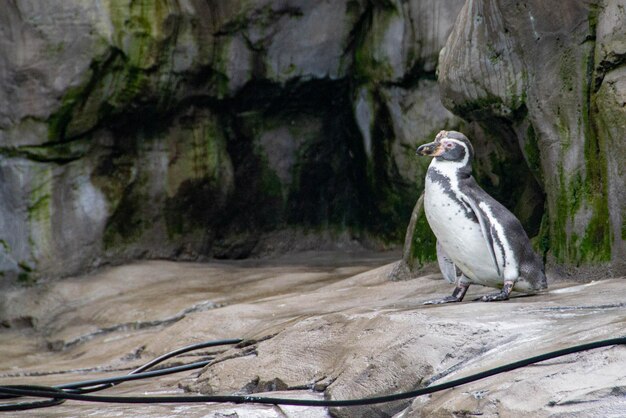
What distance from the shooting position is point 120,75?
883 centimetres

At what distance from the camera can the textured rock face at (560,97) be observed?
529 cm

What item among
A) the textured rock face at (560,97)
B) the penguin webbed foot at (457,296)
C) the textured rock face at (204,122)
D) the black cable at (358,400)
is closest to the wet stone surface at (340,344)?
the black cable at (358,400)

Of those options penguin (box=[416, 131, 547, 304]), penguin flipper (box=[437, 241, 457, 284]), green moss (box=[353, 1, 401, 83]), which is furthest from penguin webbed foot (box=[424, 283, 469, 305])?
green moss (box=[353, 1, 401, 83])

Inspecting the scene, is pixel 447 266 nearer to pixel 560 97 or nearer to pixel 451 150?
pixel 451 150

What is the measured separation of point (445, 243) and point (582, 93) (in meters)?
1.14

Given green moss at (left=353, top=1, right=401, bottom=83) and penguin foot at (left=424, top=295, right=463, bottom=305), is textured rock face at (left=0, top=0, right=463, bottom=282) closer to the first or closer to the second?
→ green moss at (left=353, top=1, right=401, bottom=83)

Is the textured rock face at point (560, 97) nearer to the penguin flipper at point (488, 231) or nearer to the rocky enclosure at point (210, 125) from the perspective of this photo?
the penguin flipper at point (488, 231)

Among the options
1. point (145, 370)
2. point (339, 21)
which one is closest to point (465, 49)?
point (145, 370)

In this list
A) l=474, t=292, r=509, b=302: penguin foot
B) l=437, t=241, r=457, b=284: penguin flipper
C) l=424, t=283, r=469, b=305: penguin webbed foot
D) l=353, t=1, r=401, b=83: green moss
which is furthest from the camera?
l=353, t=1, r=401, b=83: green moss

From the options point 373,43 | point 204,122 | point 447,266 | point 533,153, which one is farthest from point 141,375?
point 373,43

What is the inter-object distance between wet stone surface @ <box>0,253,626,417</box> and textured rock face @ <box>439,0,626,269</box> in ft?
1.38

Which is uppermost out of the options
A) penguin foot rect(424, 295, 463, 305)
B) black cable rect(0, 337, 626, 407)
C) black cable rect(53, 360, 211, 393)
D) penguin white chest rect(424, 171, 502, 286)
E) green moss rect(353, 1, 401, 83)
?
green moss rect(353, 1, 401, 83)

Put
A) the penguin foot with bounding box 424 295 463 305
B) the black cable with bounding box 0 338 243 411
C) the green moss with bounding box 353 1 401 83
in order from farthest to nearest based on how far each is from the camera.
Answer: the green moss with bounding box 353 1 401 83 → the penguin foot with bounding box 424 295 463 305 → the black cable with bounding box 0 338 243 411

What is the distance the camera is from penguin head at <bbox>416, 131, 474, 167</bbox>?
5062mm
